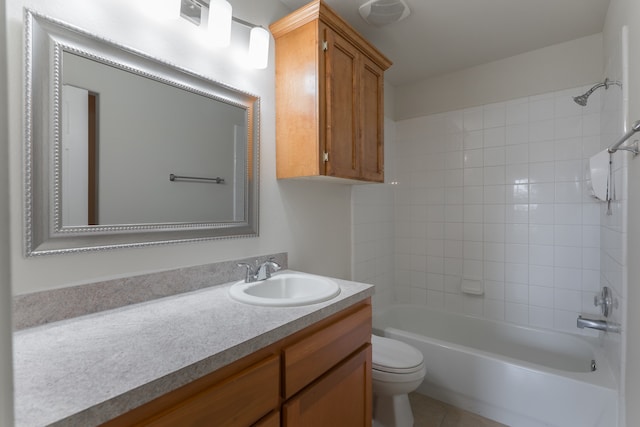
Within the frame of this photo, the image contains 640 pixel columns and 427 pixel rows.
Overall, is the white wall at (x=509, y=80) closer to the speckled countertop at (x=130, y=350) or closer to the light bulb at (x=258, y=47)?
the light bulb at (x=258, y=47)

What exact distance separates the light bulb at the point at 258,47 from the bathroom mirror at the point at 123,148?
162 millimetres

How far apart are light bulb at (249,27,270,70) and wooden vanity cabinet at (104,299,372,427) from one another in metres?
1.23

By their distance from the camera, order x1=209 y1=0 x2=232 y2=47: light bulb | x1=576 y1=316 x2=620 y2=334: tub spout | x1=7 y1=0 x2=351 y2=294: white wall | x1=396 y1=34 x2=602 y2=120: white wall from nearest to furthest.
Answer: x1=7 y1=0 x2=351 y2=294: white wall
x1=209 y1=0 x2=232 y2=47: light bulb
x1=576 y1=316 x2=620 y2=334: tub spout
x1=396 y1=34 x2=602 y2=120: white wall

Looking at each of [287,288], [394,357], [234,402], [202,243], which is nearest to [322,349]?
[234,402]

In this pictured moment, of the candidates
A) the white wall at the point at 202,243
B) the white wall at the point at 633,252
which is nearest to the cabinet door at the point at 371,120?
the white wall at the point at 202,243

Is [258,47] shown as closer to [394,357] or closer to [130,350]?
[130,350]

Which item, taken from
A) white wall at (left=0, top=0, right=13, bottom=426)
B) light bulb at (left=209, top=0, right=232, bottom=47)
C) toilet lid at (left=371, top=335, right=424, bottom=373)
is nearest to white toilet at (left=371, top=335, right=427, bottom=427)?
toilet lid at (left=371, top=335, right=424, bottom=373)

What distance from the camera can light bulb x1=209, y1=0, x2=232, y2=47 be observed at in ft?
4.19

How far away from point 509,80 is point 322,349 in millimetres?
2479

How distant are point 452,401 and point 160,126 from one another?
7.52 feet

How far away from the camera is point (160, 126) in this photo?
1.22 metres

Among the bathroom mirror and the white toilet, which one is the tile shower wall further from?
the bathroom mirror

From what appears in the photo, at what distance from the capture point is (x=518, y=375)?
1.72m

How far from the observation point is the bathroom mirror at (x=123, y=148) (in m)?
0.93
